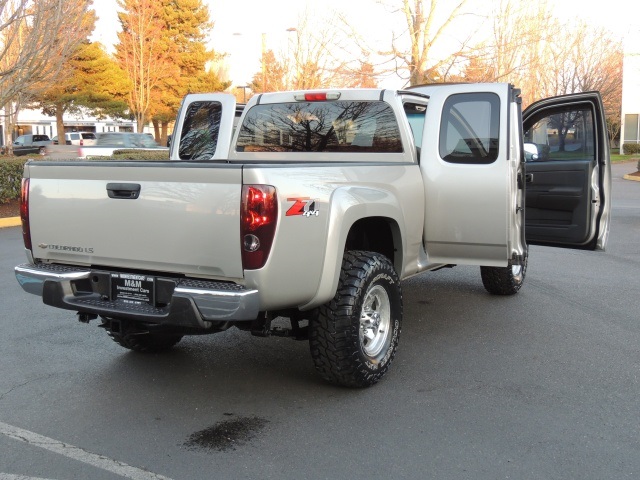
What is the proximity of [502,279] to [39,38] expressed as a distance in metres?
11.9

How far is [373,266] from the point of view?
453 cm

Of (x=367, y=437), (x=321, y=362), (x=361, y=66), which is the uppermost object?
(x=361, y=66)

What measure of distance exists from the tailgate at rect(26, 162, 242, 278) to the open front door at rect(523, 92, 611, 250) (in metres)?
3.40

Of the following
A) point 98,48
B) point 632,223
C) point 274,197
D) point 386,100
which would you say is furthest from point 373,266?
point 98,48

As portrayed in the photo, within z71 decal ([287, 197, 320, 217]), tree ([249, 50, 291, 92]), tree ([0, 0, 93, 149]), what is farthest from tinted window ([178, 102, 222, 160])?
tree ([249, 50, 291, 92])

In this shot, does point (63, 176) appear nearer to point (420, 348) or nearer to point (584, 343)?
point (420, 348)

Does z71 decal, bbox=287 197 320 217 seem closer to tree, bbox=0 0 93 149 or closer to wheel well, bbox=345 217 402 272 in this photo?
wheel well, bbox=345 217 402 272

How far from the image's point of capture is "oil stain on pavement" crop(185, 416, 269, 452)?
378cm

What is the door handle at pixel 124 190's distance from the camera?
4031 millimetres

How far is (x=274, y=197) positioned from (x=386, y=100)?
2055mm

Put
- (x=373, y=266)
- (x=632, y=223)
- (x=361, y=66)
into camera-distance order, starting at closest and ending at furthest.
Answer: (x=373, y=266) < (x=632, y=223) < (x=361, y=66)

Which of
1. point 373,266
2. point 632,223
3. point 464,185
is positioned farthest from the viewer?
point 632,223

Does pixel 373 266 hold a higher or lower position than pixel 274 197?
lower

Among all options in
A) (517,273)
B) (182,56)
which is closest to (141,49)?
(182,56)
